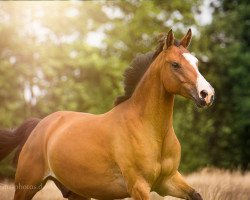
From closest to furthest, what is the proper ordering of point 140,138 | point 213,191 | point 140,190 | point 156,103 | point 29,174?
1. point 140,190
2. point 140,138
3. point 156,103
4. point 29,174
5. point 213,191

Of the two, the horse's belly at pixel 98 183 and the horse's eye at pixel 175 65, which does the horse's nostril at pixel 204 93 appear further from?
the horse's belly at pixel 98 183

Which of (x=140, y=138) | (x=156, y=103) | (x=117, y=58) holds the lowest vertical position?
(x=117, y=58)

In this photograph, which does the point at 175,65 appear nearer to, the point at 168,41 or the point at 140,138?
the point at 168,41

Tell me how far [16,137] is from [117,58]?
17059 mm

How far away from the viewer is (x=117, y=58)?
83.4 feet

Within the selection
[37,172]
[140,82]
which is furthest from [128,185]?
[37,172]

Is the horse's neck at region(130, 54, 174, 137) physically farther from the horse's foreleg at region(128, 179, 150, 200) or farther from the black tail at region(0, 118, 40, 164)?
the black tail at region(0, 118, 40, 164)

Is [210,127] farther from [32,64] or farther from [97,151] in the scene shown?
[97,151]

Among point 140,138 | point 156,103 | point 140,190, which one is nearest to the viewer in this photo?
point 140,190

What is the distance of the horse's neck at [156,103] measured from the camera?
6297mm

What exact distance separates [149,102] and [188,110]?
20.3 m

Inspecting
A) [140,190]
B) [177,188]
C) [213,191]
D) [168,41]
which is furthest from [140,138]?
[213,191]

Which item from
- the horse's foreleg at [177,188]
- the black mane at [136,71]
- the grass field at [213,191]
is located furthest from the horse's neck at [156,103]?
the grass field at [213,191]

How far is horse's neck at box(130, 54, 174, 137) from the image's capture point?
6.30 meters
